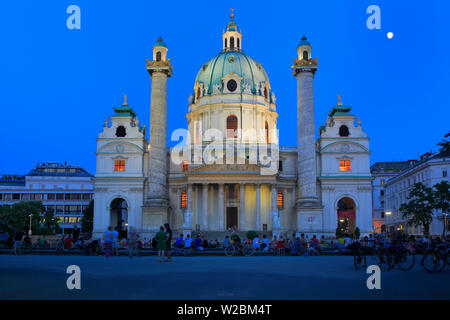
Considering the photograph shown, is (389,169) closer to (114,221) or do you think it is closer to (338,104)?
(338,104)

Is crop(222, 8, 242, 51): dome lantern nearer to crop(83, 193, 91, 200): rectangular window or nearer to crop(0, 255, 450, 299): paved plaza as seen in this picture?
crop(83, 193, 91, 200): rectangular window

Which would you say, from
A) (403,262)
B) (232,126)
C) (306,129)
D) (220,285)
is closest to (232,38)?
(232,126)

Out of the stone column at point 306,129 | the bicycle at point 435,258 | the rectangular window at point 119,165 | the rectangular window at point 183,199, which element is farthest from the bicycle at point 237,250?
the rectangular window at point 119,165

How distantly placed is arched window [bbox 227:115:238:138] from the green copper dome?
18.0ft

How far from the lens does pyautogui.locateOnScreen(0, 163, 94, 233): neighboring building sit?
101938 mm

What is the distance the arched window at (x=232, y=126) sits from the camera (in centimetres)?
6988

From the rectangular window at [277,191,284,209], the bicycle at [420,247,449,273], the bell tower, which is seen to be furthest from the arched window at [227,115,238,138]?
the bicycle at [420,247,449,273]

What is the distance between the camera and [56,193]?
339 feet

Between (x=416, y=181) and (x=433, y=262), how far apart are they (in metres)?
63.6

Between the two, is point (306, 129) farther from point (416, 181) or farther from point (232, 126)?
point (416, 181)

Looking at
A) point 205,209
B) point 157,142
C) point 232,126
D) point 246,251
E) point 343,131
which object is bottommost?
point 246,251

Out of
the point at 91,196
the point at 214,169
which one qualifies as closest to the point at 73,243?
the point at 214,169
